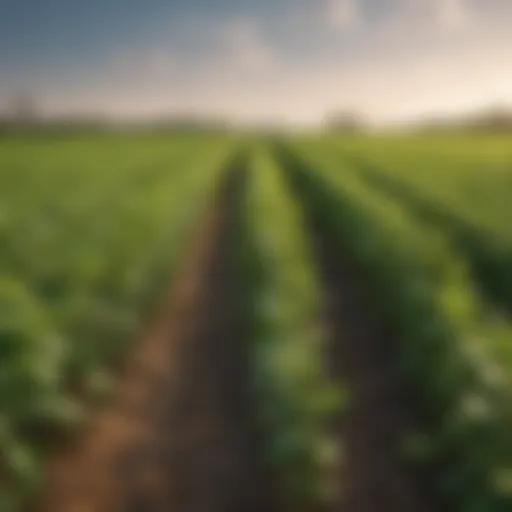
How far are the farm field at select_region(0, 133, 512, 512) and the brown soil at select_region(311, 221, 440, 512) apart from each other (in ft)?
0.06

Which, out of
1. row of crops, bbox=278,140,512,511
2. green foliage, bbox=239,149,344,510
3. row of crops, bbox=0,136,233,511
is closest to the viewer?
row of crops, bbox=278,140,512,511

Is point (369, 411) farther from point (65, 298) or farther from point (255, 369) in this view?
point (65, 298)

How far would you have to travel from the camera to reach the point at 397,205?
16234mm

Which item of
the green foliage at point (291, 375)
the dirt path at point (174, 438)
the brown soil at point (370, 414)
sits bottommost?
the dirt path at point (174, 438)

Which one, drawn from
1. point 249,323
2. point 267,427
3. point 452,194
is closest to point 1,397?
point 267,427

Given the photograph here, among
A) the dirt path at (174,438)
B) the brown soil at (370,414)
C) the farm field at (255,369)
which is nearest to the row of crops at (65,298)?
the farm field at (255,369)

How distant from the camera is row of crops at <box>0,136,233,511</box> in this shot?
531cm

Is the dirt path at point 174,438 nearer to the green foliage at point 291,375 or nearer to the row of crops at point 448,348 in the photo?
the green foliage at point 291,375

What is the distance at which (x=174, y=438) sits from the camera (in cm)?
593

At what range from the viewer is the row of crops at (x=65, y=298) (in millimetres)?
5309

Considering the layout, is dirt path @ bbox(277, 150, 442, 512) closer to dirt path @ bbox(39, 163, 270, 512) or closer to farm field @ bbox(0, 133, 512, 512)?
farm field @ bbox(0, 133, 512, 512)

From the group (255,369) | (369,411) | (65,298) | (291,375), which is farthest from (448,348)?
(65,298)

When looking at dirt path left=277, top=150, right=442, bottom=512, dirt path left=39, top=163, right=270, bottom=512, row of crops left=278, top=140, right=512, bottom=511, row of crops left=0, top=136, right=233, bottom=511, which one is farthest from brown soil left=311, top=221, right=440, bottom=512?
row of crops left=0, top=136, right=233, bottom=511

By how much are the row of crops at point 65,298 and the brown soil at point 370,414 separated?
1.93 m
